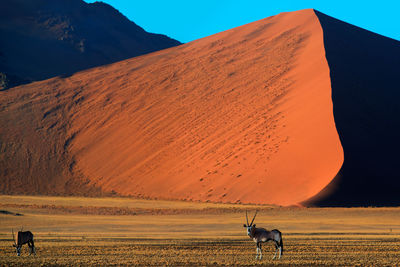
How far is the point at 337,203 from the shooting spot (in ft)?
138

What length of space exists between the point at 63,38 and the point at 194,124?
6020cm

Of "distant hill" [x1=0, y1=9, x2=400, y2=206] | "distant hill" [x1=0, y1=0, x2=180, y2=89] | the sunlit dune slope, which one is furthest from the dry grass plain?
"distant hill" [x1=0, y1=0, x2=180, y2=89]

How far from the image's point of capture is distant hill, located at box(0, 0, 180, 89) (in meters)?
104

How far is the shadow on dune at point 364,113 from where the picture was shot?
143 ft

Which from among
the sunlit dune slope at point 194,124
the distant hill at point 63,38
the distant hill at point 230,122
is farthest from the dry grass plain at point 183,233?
the distant hill at point 63,38

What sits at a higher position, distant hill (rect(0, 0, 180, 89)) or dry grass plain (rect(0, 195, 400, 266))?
distant hill (rect(0, 0, 180, 89))

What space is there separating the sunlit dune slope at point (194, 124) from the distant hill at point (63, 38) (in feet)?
76.6

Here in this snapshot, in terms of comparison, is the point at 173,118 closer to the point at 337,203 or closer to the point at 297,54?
the point at 297,54

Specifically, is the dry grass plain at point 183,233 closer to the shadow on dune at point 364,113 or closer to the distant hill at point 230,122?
the shadow on dune at point 364,113

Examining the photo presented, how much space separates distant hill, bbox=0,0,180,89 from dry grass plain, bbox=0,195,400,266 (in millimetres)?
54000

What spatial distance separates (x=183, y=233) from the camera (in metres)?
29.3

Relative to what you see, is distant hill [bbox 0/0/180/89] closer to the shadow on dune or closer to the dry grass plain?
the shadow on dune

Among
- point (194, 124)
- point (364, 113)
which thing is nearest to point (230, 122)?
point (194, 124)

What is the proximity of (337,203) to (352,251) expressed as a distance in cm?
→ 2254
